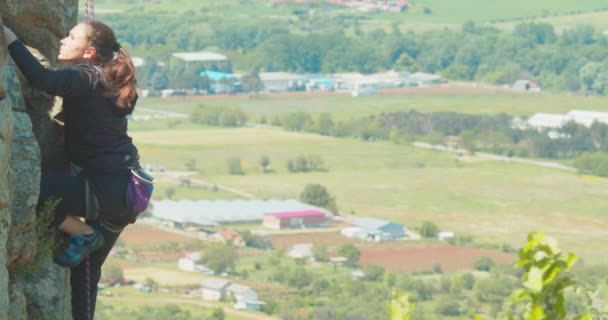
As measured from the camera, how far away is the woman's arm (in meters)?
4.98

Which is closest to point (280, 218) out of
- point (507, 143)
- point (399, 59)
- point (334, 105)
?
point (507, 143)

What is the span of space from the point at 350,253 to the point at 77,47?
126 ft

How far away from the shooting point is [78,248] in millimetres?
5207

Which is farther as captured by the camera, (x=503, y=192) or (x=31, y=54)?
(x=503, y=192)

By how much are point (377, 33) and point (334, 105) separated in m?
32.2

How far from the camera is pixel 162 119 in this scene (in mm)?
76312

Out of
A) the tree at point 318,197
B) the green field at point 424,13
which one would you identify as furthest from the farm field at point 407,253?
the green field at point 424,13

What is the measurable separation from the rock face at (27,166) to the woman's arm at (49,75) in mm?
45

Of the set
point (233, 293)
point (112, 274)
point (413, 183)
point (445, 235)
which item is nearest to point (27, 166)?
point (233, 293)

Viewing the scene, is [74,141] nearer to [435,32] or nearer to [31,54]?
[31,54]

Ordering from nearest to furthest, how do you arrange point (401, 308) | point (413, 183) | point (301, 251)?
point (401, 308)
point (301, 251)
point (413, 183)

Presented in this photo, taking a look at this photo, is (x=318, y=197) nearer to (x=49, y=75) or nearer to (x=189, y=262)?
(x=189, y=262)

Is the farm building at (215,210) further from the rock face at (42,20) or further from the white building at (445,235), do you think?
the rock face at (42,20)

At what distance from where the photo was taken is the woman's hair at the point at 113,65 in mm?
5270
